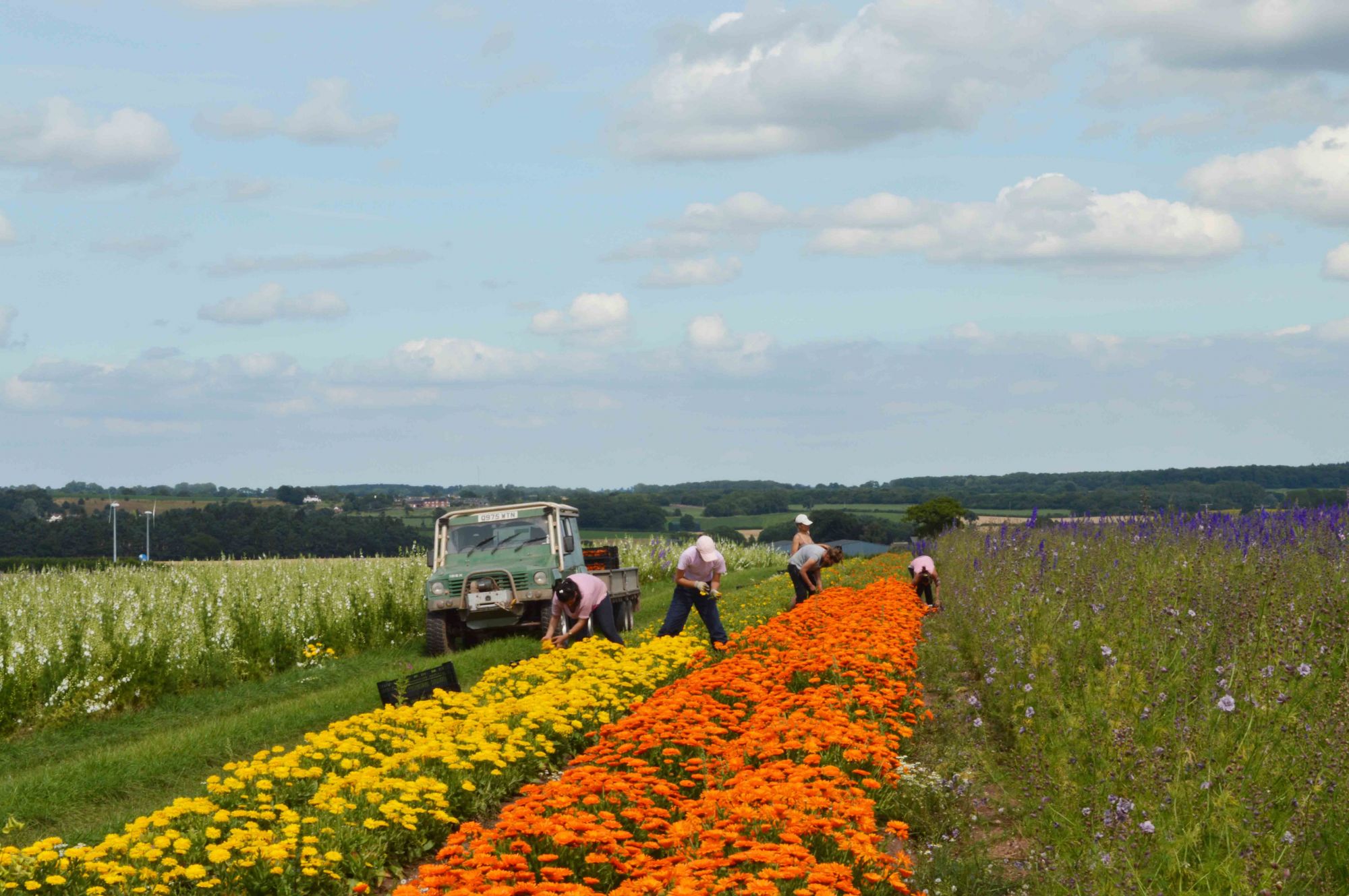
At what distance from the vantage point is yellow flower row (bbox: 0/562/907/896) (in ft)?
21.7

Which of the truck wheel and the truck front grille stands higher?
the truck front grille

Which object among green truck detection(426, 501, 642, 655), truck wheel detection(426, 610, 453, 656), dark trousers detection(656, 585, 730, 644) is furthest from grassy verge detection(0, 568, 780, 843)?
dark trousers detection(656, 585, 730, 644)

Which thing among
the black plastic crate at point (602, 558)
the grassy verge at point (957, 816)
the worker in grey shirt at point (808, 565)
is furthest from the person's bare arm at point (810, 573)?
the grassy verge at point (957, 816)

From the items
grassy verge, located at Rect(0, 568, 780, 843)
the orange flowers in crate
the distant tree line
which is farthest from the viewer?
the distant tree line

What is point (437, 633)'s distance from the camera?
59.5 ft

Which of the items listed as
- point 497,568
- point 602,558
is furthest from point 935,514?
point 497,568

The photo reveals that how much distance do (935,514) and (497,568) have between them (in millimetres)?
48957

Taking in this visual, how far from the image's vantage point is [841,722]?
296 inches

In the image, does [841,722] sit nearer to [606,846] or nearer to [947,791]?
[947,791]

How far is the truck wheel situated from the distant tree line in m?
27.7

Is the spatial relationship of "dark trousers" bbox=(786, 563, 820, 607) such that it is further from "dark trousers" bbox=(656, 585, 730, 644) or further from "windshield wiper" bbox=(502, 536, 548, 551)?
"windshield wiper" bbox=(502, 536, 548, 551)

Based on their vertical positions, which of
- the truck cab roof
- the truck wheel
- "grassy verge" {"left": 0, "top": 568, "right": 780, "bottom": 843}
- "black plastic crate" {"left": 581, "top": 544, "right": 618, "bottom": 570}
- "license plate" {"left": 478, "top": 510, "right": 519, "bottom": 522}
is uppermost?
the truck cab roof

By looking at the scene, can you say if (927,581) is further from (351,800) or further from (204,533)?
(204,533)

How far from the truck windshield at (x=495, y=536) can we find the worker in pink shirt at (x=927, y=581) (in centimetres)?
579
